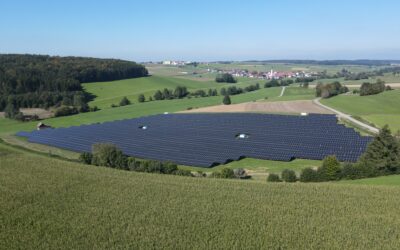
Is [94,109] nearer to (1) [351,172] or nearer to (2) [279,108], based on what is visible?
(2) [279,108]

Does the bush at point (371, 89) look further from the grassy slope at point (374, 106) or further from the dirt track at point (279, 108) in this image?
the dirt track at point (279, 108)

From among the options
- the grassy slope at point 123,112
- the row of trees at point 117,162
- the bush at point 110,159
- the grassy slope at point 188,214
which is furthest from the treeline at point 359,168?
the grassy slope at point 123,112

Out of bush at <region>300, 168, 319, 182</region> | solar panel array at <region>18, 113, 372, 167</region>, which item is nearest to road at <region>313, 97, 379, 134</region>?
solar panel array at <region>18, 113, 372, 167</region>

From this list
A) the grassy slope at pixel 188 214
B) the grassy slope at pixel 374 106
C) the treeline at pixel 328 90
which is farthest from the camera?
the treeline at pixel 328 90

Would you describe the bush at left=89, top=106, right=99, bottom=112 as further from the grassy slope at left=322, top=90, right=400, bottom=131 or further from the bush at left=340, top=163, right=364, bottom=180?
the bush at left=340, top=163, right=364, bottom=180

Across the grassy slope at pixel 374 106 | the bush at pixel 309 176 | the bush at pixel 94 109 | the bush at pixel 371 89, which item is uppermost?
the bush at pixel 371 89

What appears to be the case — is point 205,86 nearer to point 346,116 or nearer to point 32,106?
point 32,106

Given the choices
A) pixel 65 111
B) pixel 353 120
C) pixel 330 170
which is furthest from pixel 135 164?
pixel 65 111
